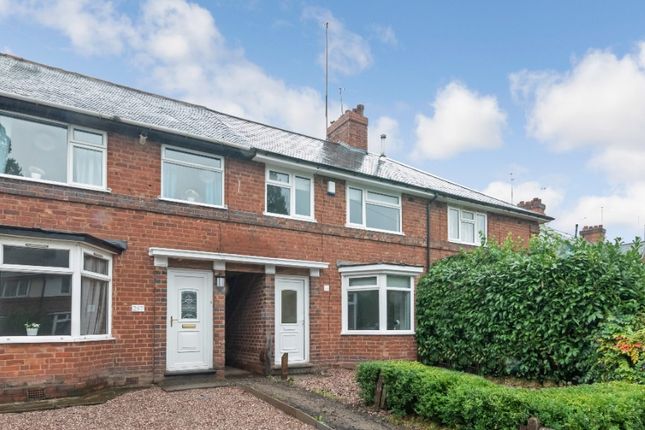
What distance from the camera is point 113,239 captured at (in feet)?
32.1

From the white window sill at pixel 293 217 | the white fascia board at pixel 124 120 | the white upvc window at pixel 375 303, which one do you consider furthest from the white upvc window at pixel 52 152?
the white upvc window at pixel 375 303

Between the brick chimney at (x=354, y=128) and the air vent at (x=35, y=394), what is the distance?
12.3 m

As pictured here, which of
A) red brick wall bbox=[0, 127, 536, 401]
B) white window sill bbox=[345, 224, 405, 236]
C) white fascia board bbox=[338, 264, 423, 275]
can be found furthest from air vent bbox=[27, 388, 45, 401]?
white window sill bbox=[345, 224, 405, 236]

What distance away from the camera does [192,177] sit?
1111cm

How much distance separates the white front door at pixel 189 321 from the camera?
1045 centimetres

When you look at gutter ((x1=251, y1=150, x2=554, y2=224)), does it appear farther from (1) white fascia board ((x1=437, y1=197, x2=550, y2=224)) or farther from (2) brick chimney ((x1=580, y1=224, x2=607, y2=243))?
(2) brick chimney ((x1=580, y1=224, x2=607, y2=243))

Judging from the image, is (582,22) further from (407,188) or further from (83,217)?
(83,217)

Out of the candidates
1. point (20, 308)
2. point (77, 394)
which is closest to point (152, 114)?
point (20, 308)

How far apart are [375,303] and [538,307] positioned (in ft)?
13.4

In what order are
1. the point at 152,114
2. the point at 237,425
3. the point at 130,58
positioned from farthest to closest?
the point at 152,114
the point at 130,58
the point at 237,425

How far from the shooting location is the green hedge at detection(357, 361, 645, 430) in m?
5.86

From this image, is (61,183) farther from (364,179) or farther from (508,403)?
(508,403)

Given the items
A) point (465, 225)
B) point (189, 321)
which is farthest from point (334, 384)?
point (465, 225)

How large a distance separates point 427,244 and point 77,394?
981 cm
